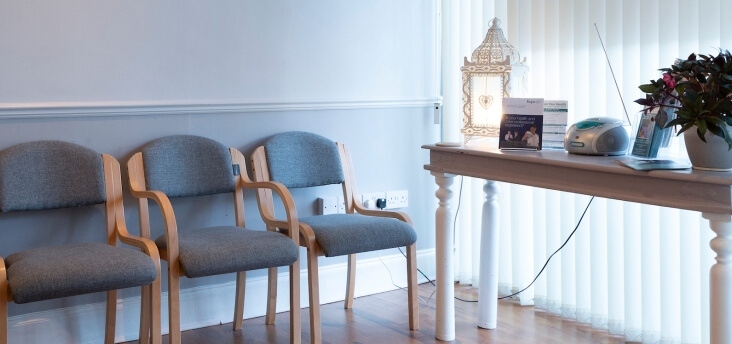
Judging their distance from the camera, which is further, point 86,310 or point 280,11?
point 280,11

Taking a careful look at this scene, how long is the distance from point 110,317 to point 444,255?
1.27 m

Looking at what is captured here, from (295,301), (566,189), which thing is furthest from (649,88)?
(295,301)

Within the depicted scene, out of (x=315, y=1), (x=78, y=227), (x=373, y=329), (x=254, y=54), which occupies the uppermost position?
(x=315, y=1)

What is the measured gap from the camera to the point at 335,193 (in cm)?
380

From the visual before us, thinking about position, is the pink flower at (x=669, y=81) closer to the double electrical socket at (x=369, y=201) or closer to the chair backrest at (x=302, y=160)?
the chair backrest at (x=302, y=160)

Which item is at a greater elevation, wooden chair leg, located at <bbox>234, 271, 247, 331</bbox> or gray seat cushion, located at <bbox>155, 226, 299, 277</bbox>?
gray seat cushion, located at <bbox>155, 226, 299, 277</bbox>

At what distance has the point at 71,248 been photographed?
2.75m

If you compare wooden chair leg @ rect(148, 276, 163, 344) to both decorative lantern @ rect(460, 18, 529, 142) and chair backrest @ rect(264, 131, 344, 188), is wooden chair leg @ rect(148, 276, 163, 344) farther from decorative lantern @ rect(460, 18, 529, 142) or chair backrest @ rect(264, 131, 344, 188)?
decorative lantern @ rect(460, 18, 529, 142)

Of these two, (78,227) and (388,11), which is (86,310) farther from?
(388,11)

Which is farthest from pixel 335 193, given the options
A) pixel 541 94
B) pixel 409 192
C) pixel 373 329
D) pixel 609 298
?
pixel 609 298

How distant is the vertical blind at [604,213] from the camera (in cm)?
297

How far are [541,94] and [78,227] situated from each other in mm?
1968

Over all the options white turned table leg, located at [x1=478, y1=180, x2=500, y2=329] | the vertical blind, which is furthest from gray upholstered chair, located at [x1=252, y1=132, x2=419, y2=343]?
the vertical blind

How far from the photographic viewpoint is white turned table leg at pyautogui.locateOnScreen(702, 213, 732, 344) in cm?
215
